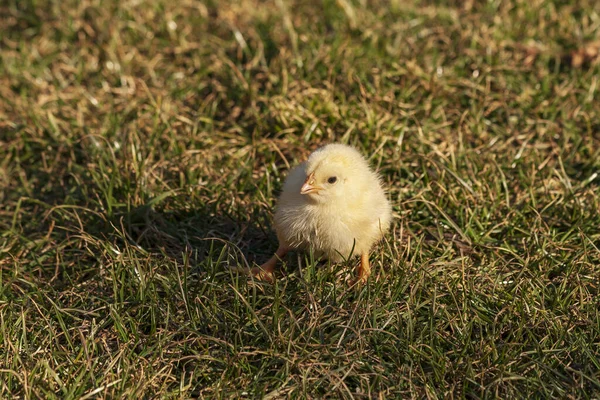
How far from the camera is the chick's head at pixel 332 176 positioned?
3537mm

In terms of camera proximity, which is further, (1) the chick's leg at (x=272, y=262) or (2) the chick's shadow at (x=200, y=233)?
(2) the chick's shadow at (x=200, y=233)

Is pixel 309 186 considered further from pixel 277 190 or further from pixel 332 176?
pixel 277 190

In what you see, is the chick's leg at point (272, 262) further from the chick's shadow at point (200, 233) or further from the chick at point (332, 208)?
the chick's shadow at point (200, 233)

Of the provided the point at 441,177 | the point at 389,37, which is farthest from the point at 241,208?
the point at 389,37

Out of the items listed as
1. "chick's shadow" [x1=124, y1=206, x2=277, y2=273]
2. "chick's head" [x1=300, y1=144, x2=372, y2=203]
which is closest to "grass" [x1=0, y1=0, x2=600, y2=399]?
"chick's shadow" [x1=124, y1=206, x2=277, y2=273]

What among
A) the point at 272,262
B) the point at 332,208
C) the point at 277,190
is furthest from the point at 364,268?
the point at 277,190

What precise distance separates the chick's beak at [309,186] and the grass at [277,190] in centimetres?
44

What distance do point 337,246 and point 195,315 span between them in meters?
0.73

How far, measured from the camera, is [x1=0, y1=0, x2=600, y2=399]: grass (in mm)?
3279

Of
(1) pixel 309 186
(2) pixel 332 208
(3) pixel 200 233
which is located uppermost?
(1) pixel 309 186

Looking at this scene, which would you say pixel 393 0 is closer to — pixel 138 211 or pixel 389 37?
pixel 389 37

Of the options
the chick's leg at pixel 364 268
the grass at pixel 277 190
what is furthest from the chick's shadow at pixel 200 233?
the chick's leg at pixel 364 268

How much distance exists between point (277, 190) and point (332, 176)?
0.96 meters

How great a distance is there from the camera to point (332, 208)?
3611 mm
